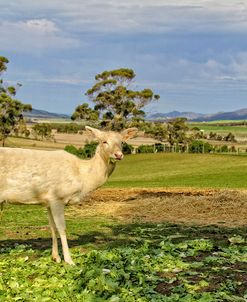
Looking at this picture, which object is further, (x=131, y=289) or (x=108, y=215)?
(x=108, y=215)

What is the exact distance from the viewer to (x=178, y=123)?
133375 millimetres

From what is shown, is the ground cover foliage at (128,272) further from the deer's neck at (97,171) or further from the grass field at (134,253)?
the deer's neck at (97,171)

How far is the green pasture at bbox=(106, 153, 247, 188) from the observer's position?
50281 millimetres

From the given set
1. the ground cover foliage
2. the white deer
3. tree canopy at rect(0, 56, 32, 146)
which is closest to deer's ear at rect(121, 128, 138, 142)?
the white deer

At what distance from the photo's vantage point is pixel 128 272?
11.2m

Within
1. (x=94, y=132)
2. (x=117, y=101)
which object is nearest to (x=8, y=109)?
(x=117, y=101)

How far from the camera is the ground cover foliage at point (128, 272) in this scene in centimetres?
995

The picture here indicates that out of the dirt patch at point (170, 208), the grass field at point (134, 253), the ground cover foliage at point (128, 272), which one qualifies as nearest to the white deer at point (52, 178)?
the ground cover foliage at point (128, 272)

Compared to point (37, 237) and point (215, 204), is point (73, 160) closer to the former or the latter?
point (37, 237)

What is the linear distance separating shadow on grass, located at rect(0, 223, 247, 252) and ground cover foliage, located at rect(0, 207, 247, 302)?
Result: 43 millimetres

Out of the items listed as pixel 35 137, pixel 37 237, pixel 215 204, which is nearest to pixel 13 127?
pixel 35 137

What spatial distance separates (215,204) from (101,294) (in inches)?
677

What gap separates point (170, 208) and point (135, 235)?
8.00 m

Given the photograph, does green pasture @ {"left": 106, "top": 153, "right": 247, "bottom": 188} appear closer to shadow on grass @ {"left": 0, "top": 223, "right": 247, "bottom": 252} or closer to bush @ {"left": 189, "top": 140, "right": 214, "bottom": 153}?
bush @ {"left": 189, "top": 140, "right": 214, "bottom": 153}
